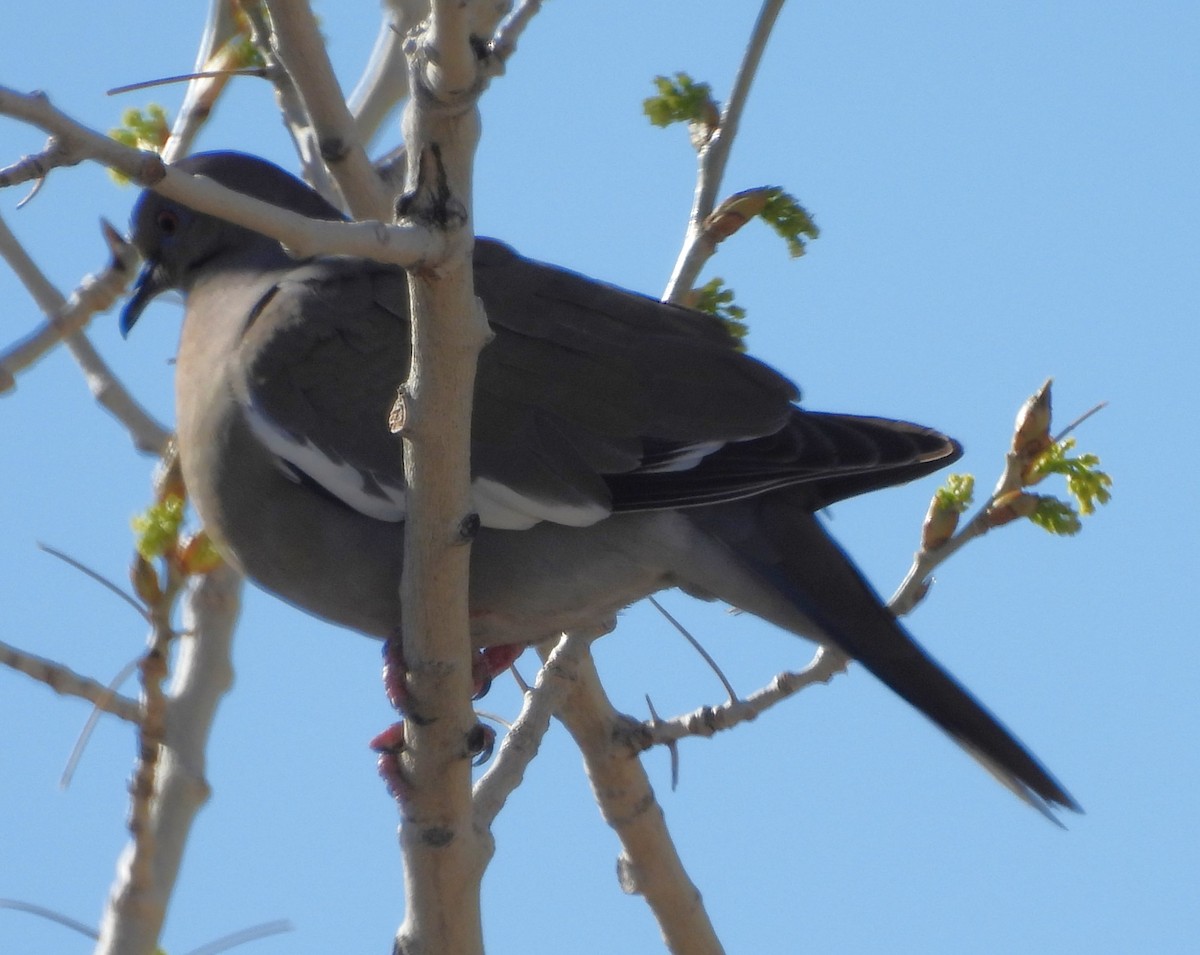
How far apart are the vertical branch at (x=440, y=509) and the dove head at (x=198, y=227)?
5.40 feet

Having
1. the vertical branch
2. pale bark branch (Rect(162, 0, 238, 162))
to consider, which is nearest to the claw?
the vertical branch

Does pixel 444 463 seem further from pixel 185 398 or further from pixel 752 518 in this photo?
pixel 185 398

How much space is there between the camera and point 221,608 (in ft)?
13.3

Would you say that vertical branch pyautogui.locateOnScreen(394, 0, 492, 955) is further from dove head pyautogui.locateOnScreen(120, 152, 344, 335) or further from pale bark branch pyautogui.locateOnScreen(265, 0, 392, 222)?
dove head pyautogui.locateOnScreen(120, 152, 344, 335)

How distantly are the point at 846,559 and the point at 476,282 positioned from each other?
3.27ft

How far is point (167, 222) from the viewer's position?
14.1 ft

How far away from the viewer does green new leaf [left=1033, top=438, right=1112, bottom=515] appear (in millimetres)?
3328

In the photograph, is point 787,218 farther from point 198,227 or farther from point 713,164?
point 198,227

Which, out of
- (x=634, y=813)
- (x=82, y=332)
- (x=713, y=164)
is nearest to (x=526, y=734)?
(x=634, y=813)

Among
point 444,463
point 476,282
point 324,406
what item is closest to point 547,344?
point 476,282

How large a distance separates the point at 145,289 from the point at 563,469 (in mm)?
1732

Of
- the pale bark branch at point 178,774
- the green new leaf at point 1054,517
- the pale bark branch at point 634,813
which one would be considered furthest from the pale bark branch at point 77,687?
the green new leaf at point 1054,517

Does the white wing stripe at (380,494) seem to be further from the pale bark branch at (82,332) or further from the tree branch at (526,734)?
the pale bark branch at (82,332)

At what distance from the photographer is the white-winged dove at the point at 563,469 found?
313cm
